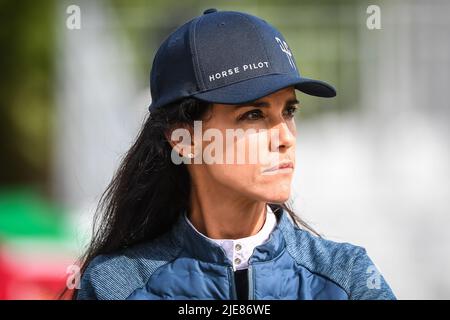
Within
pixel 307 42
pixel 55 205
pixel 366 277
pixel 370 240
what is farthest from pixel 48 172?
pixel 366 277

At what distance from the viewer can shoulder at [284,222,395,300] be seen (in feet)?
5.74

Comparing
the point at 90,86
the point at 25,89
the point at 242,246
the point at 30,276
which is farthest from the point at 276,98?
the point at 25,89

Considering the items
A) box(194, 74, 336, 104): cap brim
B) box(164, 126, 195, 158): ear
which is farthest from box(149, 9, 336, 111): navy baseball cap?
box(164, 126, 195, 158): ear

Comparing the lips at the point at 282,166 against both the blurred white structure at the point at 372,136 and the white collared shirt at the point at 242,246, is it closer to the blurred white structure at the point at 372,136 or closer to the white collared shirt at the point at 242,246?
the white collared shirt at the point at 242,246

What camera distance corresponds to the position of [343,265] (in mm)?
1771

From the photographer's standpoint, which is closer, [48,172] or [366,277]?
[366,277]

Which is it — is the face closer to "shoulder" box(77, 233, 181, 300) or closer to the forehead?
the forehead

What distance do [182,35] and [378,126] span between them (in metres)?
5.18

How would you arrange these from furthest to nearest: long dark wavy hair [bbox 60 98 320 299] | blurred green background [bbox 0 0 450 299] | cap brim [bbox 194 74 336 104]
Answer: blurred green background [bbox 0 0 450 299], long dark wavy hair [bbox 60 98 320 299], cap brim [bbox 194 74 336 104]

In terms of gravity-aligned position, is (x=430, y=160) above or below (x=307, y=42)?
below

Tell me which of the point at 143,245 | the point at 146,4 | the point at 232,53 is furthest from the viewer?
the point at 146,4

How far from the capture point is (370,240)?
5641 mm

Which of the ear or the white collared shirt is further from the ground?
the ear

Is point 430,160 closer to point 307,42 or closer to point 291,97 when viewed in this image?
point 307,42
